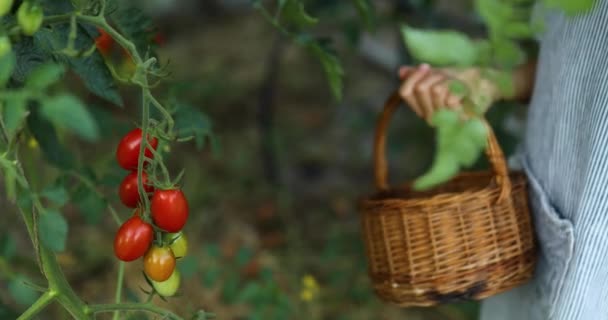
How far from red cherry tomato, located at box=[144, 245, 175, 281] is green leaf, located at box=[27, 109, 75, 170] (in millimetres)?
189


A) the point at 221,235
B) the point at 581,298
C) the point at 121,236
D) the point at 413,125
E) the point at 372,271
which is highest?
the point at 121,236

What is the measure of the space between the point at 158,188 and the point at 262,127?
5.85 feet

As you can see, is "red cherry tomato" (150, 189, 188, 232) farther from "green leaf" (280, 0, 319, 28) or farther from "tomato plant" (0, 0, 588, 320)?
"green leaf" (280, 0, 319, 28)

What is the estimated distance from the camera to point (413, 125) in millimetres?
2139

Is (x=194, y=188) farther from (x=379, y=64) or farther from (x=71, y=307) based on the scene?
(x=71, y=307)

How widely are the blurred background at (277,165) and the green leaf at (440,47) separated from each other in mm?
826

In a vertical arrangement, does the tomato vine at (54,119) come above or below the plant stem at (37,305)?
above

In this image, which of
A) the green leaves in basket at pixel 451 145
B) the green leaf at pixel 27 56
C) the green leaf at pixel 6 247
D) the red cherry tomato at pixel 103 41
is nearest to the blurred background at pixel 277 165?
the green leaf at pixel 6 247

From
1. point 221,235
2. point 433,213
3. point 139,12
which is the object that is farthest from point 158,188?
point 221,235

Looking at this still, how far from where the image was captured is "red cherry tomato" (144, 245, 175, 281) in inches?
28.3

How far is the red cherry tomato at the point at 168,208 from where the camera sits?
2.27 ft

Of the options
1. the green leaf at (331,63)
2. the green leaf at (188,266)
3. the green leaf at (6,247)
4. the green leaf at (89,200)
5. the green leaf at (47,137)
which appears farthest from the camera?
the green leaf at (188,266)

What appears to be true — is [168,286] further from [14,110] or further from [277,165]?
[277,165]

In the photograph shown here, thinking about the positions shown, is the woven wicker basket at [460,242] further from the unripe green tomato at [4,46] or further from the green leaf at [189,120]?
the unripe green tomato at [4,46]
